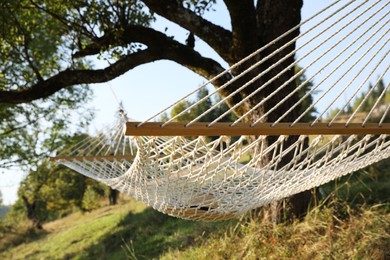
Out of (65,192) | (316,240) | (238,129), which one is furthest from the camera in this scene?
(65,192)


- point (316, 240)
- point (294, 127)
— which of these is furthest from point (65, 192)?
point (294, 127)

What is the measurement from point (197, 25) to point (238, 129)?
164cm

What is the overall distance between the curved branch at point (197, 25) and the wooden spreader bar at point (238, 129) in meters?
1.44

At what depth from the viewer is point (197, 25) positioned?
8.82ft

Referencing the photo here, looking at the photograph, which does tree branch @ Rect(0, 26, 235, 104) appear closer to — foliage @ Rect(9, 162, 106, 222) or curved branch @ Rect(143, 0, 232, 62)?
curved branch @ Rect(143, 0, 232, 62)

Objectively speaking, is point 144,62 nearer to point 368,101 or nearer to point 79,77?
point 79,77

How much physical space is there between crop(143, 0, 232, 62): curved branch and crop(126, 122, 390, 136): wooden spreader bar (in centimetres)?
144

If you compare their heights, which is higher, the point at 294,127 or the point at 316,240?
the point at 294,127

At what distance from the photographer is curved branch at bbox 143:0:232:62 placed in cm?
263

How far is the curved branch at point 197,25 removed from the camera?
104 inches

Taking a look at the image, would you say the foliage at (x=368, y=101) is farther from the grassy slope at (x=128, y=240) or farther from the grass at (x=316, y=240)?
the grassy slope at (x=128, y=240)

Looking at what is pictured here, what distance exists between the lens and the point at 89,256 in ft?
19.9

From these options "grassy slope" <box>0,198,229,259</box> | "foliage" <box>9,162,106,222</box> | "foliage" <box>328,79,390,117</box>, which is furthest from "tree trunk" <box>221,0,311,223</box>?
"foliage" <box>9,162,106,222</box>

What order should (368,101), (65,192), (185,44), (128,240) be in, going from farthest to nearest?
(65,192) < (368,101) < (128,240) < (185,44)
